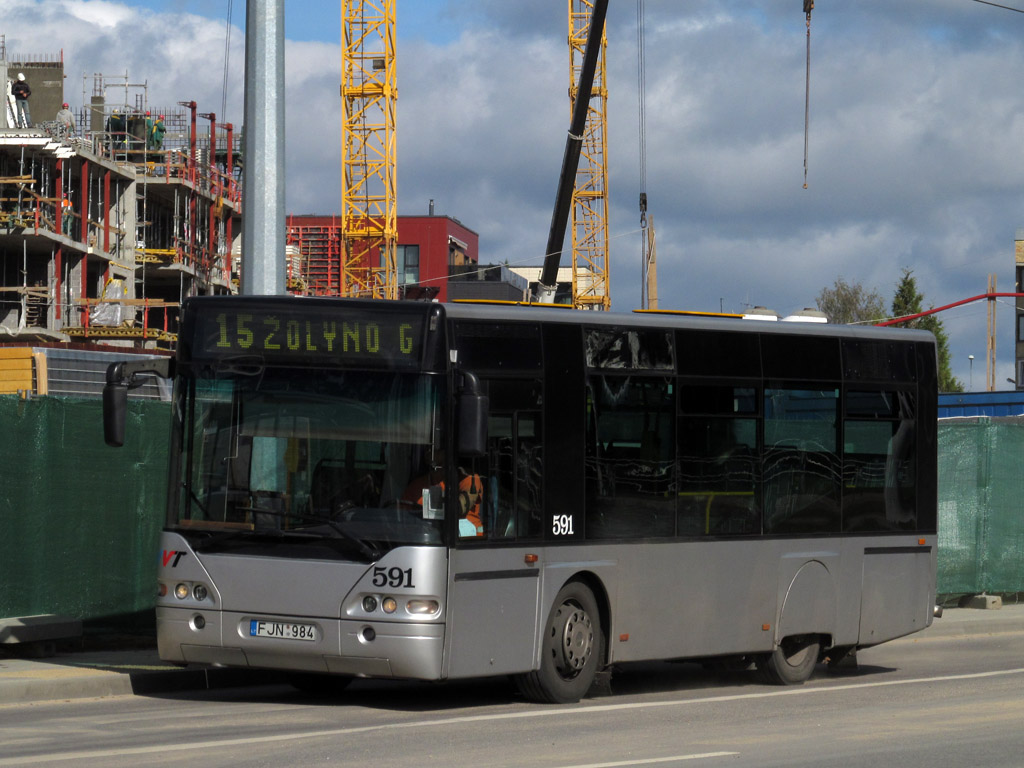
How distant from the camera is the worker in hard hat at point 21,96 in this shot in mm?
63062

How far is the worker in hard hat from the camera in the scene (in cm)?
6306

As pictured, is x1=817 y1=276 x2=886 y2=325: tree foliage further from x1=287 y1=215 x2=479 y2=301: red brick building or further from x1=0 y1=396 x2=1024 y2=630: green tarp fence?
x1=0 y1=396 x2=1024 y2=630: green tarp fence

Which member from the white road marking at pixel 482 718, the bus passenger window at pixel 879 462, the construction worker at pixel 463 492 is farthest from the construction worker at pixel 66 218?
the construction worker at pixel 463 492

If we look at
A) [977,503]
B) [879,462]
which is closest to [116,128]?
[977,503]

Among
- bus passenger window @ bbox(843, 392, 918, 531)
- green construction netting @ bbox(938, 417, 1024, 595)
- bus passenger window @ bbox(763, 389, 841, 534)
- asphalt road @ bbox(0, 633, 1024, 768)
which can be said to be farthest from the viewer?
green construction netting @ bbox(938, 417, 1024, 595)

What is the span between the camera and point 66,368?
2652 cm

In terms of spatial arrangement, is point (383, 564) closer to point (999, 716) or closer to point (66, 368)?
point (999, 716)

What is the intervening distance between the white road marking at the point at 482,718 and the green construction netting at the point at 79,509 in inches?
171

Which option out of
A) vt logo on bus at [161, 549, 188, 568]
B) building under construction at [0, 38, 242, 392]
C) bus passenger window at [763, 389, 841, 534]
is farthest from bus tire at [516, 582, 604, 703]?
building under construction at [0, 38, 242, 392]

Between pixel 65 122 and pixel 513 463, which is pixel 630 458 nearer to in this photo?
pixel 513 463

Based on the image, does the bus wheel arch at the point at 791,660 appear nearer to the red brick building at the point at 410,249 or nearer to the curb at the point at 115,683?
the curb at the point at 115,683

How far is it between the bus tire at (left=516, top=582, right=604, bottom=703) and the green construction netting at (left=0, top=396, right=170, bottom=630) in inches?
158

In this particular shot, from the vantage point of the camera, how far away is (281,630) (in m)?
11.0

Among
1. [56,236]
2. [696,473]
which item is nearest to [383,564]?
[696,473]
